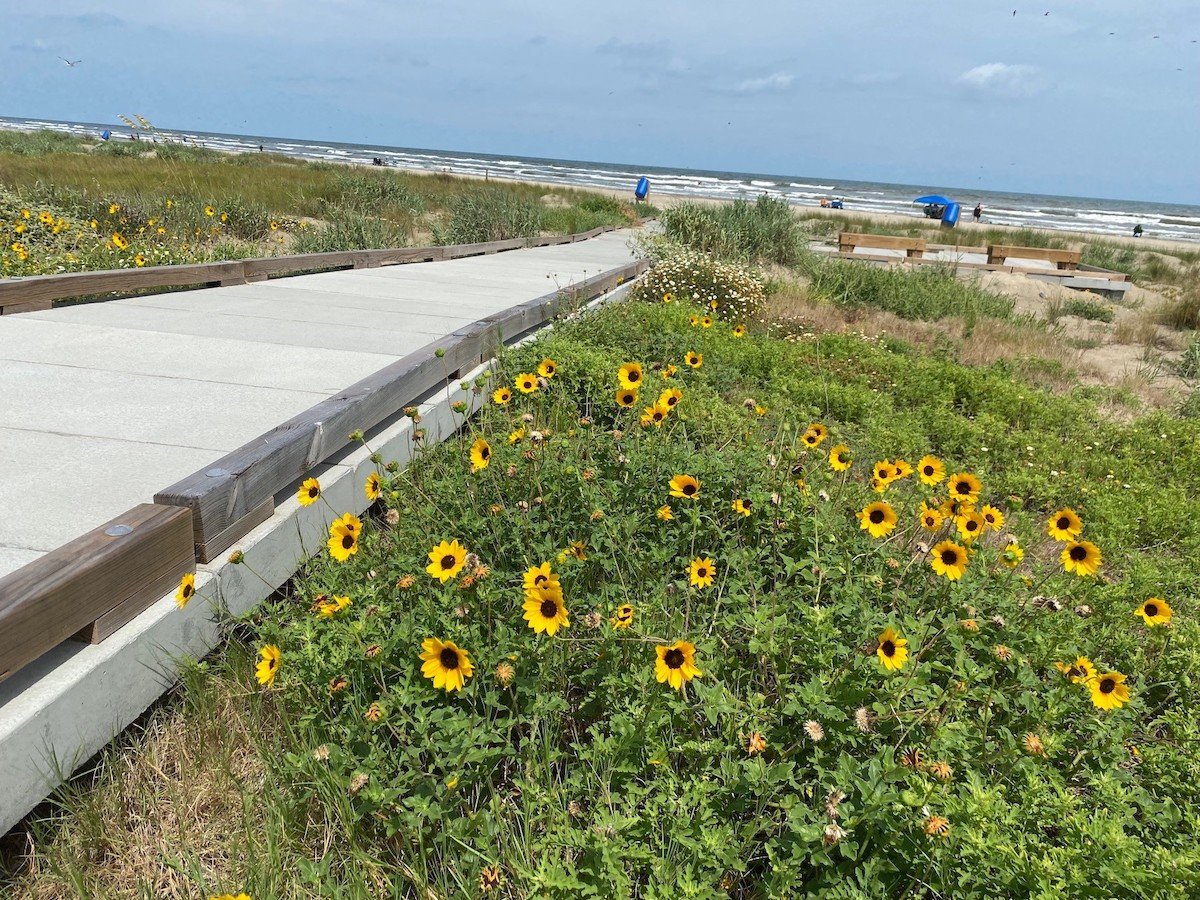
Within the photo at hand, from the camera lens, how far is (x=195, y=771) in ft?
6.66

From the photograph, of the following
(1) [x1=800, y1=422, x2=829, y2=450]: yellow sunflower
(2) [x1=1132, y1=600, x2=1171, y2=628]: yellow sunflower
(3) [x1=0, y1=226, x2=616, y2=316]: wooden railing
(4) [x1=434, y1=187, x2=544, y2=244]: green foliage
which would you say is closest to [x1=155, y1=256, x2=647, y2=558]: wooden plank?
(1) [x1=800, y1=422, x2=829, y2=450]: yellow sunflower

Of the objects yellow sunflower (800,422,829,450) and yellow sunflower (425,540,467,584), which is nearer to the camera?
yellow sunflower (425,540,467,584)

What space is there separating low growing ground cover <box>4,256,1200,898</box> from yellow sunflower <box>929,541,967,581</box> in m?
0.01

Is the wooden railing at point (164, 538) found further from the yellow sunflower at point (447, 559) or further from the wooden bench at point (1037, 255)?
the wooden bench at point (1037, 255)

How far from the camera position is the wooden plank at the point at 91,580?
1.68m

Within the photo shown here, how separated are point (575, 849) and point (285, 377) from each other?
315cm

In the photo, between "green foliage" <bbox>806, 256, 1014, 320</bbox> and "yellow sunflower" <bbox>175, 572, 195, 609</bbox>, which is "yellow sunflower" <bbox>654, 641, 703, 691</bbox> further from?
"green foliage" <bbox>806, 256, 1014, 320</bbox>

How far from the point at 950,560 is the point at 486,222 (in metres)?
14.3

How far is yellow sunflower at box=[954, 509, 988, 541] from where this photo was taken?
2439 millimetres

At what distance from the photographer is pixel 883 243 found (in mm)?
17875

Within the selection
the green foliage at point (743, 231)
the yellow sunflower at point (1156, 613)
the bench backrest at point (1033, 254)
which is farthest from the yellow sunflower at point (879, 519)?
the bench backrest at point (1033, 254)

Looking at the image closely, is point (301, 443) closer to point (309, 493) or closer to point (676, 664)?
point (309, 493)

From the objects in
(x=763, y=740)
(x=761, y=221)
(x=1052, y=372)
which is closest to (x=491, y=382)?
(x=763, y=740)

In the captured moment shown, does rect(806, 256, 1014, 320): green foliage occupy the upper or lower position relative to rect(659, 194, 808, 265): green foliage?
lower
